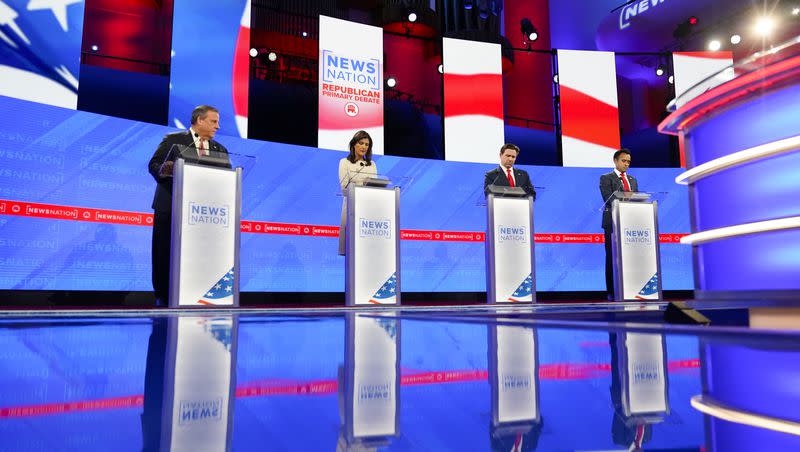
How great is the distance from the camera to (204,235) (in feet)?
12.1

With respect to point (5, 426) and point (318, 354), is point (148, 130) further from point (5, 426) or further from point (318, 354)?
point (5, 426)

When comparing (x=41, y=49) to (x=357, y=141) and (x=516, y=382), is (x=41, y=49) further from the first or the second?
(x=516, y=382)

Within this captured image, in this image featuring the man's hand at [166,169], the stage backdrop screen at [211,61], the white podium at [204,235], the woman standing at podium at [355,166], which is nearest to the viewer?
the white podium at [204,235]

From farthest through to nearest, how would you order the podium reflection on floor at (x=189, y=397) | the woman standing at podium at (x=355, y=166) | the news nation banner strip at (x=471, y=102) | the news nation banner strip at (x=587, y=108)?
the news nation banner strip at (x=587, y=108), the news nation banner strip at (x=471, y=102), the woman standing at podium at (x=355, y=166), the podium reflection on floor at (x=189, y=397)

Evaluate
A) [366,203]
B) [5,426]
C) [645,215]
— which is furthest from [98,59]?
[5,426]

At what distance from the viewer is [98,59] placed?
28.5 feet

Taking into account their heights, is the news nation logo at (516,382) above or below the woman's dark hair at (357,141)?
below

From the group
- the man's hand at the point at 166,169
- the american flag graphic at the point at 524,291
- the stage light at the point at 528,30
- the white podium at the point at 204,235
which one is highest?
the stage light at the point at 528,30

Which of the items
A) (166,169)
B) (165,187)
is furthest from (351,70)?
(166,169)

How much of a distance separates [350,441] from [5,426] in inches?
13.5

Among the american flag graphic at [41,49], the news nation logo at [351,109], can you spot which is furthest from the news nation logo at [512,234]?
the american flag graphic at [41,49]

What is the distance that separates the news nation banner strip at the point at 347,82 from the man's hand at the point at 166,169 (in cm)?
310

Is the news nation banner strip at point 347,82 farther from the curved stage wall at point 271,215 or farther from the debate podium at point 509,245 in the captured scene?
the debate podium at point 509,245

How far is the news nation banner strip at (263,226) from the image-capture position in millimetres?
5355
